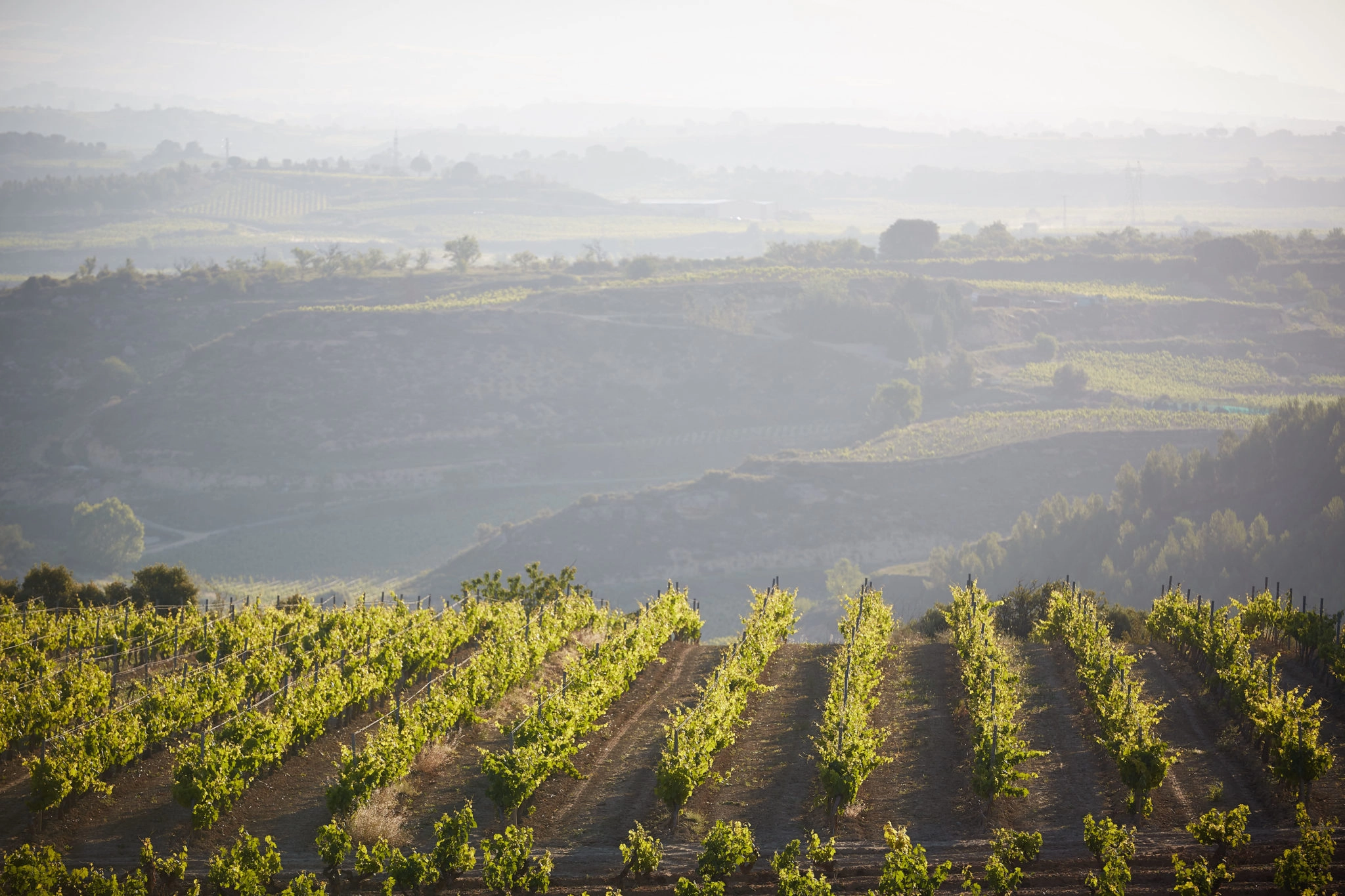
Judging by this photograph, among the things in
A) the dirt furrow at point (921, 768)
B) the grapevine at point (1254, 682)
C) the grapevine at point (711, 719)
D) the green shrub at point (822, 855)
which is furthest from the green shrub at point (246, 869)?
the grapevine at point (1254, 682)

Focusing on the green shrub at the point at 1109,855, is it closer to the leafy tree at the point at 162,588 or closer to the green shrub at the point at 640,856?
the green shrub at the point at 640,856

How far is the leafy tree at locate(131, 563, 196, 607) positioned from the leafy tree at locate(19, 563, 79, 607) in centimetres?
229

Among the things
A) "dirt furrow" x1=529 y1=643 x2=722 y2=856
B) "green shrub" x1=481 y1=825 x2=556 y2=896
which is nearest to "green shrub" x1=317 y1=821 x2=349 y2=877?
"green shrub" x1=481 y1=825 x2=556 y2=896

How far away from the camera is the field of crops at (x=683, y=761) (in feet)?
58.5

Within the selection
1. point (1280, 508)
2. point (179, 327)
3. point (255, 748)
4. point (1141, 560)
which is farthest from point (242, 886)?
point (179, 327)

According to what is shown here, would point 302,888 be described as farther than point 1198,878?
Yes

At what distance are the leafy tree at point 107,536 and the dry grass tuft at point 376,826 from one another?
9234 cm

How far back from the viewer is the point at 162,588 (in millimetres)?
44000

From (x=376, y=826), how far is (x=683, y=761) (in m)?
5.63

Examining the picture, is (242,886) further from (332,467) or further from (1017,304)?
(1017,304)

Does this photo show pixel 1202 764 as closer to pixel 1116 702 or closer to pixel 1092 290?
pixel 1116 702

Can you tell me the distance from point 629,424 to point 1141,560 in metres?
72.1

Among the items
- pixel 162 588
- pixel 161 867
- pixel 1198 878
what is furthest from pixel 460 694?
pixel 162 588

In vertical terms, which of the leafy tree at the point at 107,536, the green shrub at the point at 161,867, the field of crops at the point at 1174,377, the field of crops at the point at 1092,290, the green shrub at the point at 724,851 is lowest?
the leafy tree at the point at 107,536
